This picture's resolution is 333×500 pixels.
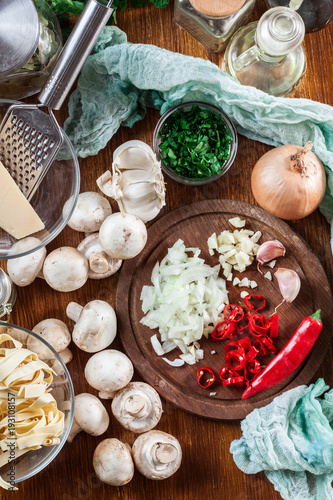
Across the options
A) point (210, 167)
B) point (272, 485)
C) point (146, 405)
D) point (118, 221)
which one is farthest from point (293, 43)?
point (272, 485)

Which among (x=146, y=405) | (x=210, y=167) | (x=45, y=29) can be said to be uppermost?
(x=45, y=29)

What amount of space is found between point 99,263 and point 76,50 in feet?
2.14

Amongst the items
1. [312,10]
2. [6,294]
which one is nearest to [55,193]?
[6,294]

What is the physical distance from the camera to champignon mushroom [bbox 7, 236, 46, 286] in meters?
1.58

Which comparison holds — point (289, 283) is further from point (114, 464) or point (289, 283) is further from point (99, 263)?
point (114, 464)

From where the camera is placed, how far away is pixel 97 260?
1.60m

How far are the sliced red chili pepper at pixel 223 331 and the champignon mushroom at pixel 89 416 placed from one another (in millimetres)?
450

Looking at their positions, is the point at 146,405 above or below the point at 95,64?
below

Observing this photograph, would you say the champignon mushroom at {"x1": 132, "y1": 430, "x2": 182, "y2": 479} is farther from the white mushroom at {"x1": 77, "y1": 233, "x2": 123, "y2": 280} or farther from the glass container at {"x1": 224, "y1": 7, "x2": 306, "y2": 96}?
the glass container at {"x1": 224, "y1": 7, "x2": 306, "y2": 96}

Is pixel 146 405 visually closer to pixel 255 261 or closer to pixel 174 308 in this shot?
pixel 174 308

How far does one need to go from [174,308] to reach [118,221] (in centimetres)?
36

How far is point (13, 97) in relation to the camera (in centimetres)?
166

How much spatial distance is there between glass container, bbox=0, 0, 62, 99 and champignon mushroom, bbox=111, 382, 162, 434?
1046 mm

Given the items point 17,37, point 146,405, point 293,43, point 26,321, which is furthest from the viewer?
point 26,321
